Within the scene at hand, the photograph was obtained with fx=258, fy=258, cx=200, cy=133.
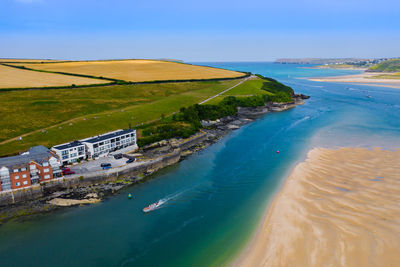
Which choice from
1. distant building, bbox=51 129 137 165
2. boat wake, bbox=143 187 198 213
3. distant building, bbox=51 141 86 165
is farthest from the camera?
distant building, bbox=51 129 137 165

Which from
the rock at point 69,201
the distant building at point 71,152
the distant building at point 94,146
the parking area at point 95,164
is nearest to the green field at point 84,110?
the distant building at point 94,146

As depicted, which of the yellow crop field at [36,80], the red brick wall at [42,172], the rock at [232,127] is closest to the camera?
the red brick wall at [42,172]

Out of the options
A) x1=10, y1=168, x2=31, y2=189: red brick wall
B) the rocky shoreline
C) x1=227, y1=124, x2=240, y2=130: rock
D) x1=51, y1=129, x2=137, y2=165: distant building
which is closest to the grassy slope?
x1=227, y1=124, x2=240, y2=130: rock

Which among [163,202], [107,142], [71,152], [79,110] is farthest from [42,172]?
[79,110]

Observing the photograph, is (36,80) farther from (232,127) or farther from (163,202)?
(163,202)

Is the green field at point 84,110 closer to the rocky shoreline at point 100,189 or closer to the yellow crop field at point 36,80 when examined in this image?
the rocky shoreline at point 100,189

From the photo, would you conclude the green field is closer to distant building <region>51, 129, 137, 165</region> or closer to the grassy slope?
the grassy slope
